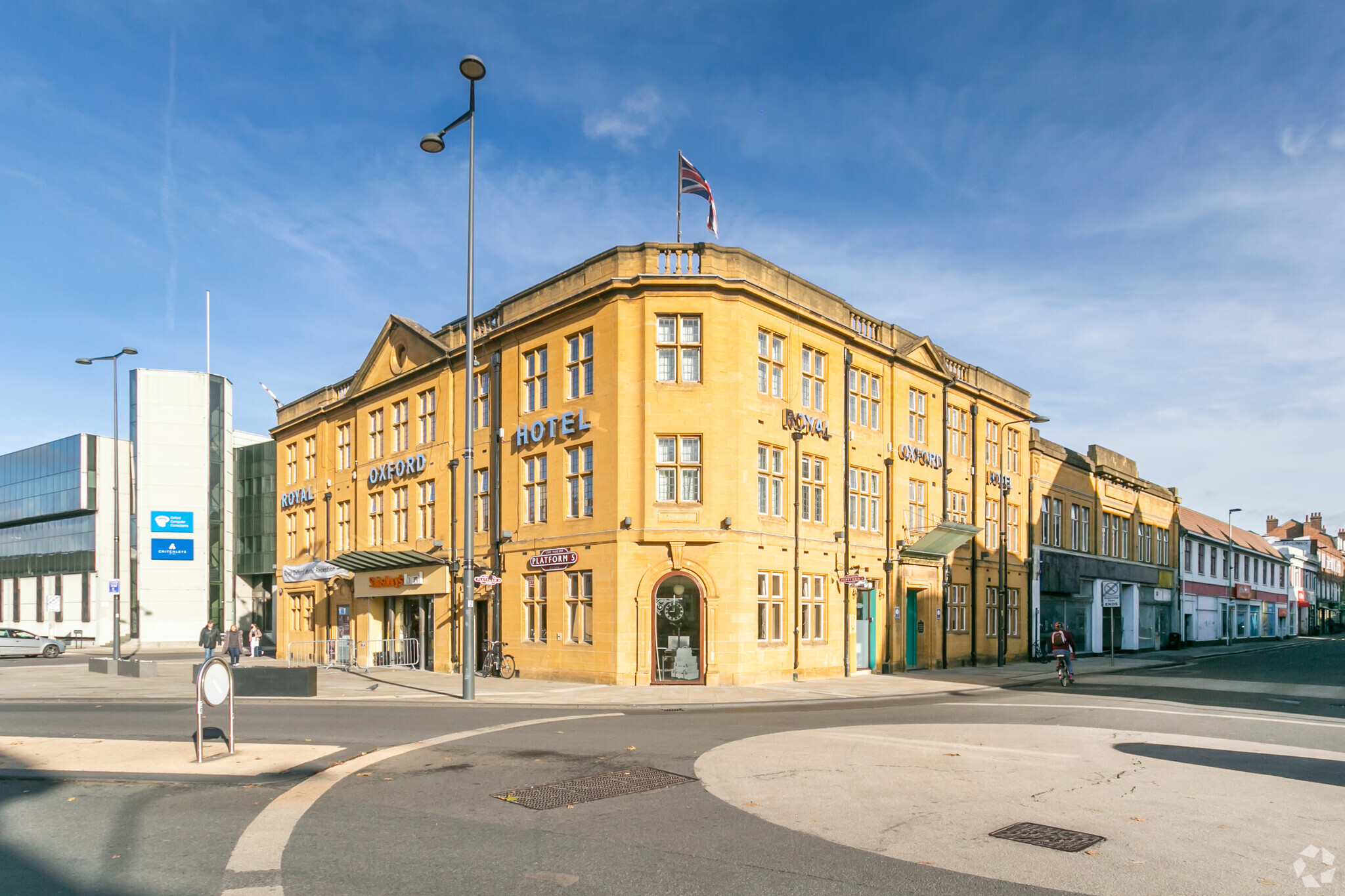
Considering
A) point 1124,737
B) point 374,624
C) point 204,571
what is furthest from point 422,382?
point 204,571

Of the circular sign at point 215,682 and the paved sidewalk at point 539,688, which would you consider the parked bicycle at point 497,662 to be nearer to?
the paved sidewalk at point 539,688

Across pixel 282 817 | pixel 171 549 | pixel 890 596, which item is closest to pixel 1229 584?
pixel 890 596

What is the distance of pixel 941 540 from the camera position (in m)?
32.2

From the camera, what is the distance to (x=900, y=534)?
32156 mm

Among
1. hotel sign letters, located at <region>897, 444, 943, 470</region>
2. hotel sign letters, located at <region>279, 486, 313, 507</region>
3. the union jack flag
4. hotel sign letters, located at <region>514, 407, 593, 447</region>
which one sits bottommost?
hotel sign letters, located at <region>279, 486, 313, 507</region>

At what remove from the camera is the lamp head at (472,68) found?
20.1 m

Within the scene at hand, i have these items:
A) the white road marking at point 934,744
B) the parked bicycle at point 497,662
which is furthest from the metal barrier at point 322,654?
the white road marking at point 934,744

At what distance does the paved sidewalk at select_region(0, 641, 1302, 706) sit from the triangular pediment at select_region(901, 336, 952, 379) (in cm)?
1061

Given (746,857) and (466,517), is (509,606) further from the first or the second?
(746,857)

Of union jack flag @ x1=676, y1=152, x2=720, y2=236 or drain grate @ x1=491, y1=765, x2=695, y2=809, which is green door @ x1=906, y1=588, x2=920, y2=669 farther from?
drain grate @ x1=491, y1=765, x2=695, y2=809

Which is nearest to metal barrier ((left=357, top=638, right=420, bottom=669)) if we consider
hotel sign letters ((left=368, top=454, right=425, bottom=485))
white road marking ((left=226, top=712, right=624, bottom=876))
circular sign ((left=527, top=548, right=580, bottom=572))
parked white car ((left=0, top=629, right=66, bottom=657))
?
hotel sign letters ((left=368, top=454, right=425, bottom=485))

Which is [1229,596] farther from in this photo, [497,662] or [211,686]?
[211,686]

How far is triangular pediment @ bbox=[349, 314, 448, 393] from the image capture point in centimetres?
3431

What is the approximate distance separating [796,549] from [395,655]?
15678mm
